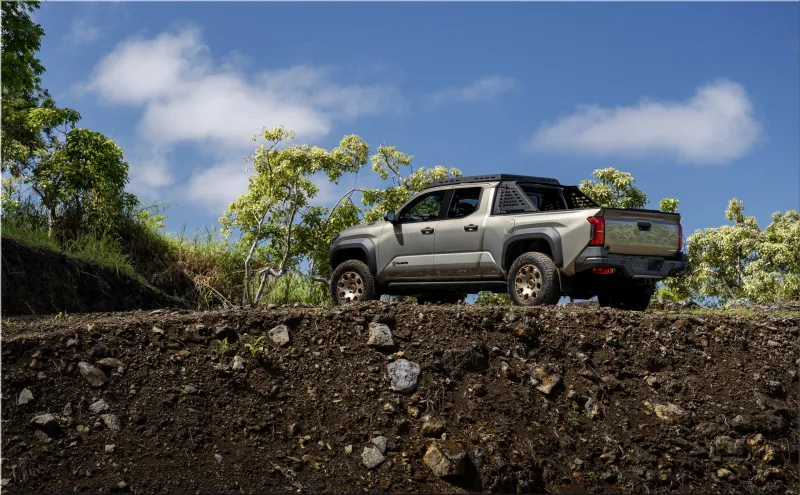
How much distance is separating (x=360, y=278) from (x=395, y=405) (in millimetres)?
4985

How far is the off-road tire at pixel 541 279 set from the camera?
10508 mm

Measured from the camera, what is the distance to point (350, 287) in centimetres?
1273

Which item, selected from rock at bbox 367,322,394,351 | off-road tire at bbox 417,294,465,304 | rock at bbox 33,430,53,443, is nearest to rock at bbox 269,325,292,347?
rock at bbox 367,322,394,351

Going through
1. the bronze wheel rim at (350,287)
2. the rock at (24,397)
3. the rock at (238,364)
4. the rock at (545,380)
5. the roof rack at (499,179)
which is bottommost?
the rock at (24,397)

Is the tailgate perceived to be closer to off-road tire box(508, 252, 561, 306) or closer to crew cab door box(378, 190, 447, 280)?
off-road tire box(508, 252, 561, 306)

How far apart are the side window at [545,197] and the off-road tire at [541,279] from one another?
1342 millimetres

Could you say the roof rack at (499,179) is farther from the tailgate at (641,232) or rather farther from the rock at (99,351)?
the rock at (99,351)

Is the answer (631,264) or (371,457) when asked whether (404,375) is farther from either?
(631,264)

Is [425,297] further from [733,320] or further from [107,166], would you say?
[107,166]

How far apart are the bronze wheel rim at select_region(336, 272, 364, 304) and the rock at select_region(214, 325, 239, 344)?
13.5 feet

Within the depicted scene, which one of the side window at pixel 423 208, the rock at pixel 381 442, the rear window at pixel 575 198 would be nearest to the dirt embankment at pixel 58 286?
the side window at pixel 423 208

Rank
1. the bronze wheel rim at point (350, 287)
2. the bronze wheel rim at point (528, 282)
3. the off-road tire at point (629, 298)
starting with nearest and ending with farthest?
the bronze wheel rim at point (528, 282), the off-road tire at point (629, 298), the bronze wheel rim at point (350, 287)

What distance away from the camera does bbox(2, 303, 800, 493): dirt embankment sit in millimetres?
7105

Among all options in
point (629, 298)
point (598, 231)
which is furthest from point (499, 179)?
point (629, 298)
